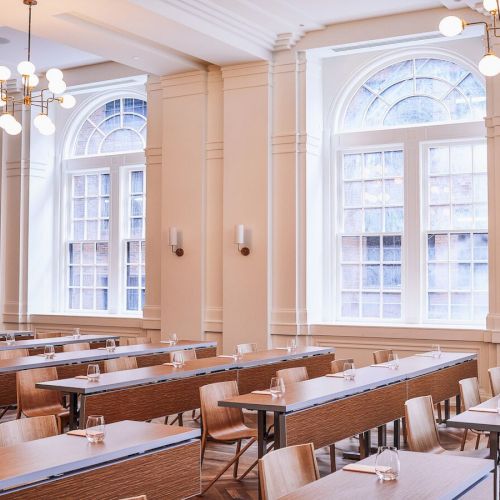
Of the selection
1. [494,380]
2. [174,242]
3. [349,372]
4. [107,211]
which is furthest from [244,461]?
[107,211]

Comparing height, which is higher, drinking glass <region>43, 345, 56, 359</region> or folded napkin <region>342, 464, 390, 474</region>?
drinking glass <region>43, 345, 56, 359</region>

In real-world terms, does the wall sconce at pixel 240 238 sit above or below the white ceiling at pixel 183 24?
below

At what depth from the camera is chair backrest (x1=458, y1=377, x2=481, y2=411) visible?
547 centimetres

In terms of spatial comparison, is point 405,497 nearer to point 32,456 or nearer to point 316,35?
point 32,456

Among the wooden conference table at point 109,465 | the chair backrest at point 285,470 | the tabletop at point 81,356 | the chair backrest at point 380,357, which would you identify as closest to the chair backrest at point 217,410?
the wooden conference table at point 109,465

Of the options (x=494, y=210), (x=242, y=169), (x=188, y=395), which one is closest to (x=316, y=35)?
(x=242, y=169)

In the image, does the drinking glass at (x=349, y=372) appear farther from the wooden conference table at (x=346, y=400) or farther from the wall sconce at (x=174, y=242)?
the wall sconce at (x=174, y=242)

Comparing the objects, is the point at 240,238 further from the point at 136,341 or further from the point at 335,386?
the point at 335,386

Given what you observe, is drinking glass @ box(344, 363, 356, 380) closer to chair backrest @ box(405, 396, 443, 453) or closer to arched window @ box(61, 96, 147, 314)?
chair backrest @ box(405, 396, 443, 453)

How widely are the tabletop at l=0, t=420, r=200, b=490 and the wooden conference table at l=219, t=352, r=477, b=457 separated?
0.83 metres

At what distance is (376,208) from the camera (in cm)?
995

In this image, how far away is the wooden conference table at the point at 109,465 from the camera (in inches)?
132

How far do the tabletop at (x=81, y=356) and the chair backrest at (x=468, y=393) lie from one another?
130 inches

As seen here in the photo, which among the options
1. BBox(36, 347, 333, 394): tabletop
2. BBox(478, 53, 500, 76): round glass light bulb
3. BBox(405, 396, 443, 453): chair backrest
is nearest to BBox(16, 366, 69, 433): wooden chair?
BBox(36, 347, 333, 394): tabletop
